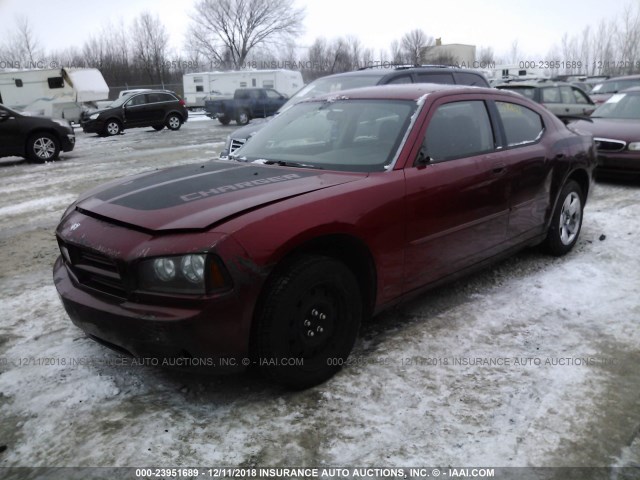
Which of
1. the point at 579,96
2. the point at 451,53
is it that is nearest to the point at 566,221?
the point at 579,96

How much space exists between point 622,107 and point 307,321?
338 inches

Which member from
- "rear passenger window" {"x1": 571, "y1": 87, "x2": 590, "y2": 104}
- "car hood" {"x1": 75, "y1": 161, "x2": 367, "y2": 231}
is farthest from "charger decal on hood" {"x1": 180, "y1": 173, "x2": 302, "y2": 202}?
"rear passenger window" {"x1": 571, "y1": 87, "x2": 590, "y2": 104}

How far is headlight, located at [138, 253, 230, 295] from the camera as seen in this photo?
2.36 meters

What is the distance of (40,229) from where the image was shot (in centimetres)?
629

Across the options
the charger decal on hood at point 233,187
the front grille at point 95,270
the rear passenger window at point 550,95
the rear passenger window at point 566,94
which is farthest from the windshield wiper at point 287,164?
the rear passenger window at point 566,94

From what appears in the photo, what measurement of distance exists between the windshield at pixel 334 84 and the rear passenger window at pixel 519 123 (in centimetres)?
339

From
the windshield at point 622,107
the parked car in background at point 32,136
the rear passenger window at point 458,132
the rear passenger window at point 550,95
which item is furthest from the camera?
the rear passenger window at point 550,95

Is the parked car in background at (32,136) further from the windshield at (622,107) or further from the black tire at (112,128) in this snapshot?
the windshield at (622,107)

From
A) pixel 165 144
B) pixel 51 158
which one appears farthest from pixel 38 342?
pixel 165 144

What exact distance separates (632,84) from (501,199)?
1388 centimetres

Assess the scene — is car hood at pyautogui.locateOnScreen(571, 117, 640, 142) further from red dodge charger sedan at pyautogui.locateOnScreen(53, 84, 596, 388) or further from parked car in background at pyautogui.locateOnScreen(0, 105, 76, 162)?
parked car in background at pyautogui.locateOnScreen(0, 105, 76, 162)

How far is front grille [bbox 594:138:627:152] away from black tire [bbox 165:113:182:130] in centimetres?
1703

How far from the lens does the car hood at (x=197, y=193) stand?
2561mm

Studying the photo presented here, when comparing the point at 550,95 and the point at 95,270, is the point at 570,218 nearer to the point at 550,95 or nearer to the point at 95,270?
the point at 95,270
